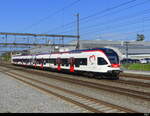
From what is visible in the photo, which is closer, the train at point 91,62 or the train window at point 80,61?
the train at point 91,62

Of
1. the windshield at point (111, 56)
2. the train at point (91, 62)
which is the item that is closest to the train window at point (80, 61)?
the train at point (91, 62)

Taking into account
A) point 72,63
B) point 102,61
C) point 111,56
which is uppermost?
point 111,56

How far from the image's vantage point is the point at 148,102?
9016mm

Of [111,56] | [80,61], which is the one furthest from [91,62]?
[80,61]

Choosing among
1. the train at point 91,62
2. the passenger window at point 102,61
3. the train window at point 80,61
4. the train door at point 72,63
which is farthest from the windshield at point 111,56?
the train door at point 72,63

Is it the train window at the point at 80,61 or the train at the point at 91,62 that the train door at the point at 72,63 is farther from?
the train window at the point at 80,61

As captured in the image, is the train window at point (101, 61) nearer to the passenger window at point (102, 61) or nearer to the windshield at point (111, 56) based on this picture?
the passenger window at point (102, 61)

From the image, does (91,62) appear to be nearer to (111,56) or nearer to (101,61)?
(101,61)

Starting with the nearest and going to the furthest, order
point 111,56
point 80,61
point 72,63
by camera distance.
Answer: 1. point 111,56
2. point 80,61
3. point 72,63

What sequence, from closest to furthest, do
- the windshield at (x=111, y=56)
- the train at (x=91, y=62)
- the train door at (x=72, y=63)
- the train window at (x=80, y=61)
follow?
the train at (x=91, y=62) < the windshield at (x=111, y=56) < the train window at (x=80, y=61) < the train door at (x=72, y=63)

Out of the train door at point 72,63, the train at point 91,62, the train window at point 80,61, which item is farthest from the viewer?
the train door at point 72,63

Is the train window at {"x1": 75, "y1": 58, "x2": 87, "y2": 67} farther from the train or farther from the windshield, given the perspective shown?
Answer: the windshield

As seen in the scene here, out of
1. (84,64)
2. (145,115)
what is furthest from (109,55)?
(145,115)

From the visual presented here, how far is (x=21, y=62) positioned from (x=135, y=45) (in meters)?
58.1
